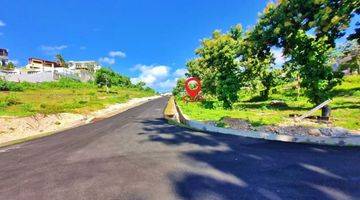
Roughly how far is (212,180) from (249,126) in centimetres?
717

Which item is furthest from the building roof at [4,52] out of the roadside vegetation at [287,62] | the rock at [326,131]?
the rock at [326,131]

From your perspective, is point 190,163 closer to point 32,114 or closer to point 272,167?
point 272,167

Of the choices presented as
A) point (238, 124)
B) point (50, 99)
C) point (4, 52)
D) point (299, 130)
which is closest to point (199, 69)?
point (50, 99)

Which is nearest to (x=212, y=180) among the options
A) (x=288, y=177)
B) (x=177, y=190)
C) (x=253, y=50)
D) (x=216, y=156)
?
(x=177, y=190)

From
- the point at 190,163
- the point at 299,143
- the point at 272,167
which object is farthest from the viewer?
the point at 299,143

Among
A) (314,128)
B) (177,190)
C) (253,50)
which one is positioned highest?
(253,50)

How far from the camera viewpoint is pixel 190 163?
8.23 meters

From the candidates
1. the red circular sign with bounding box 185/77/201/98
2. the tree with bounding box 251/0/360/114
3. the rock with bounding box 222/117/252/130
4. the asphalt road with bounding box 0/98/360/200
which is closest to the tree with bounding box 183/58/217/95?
the red circular sign with bounding box 185/77/201/98

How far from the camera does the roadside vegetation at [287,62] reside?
17016 mm

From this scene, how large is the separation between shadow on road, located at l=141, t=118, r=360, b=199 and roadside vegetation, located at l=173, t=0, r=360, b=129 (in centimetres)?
448

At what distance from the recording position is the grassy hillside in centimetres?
2848

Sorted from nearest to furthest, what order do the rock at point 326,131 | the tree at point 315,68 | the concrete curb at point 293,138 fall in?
the concrete curb at point 293,138 < the rock at point 326,131 < the tree at point 315,68

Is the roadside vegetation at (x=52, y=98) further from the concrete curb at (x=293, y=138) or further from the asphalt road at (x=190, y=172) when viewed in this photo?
the concrete curb at (x=293, y=138)

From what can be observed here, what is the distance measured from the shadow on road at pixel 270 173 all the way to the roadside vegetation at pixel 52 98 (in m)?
21.0
